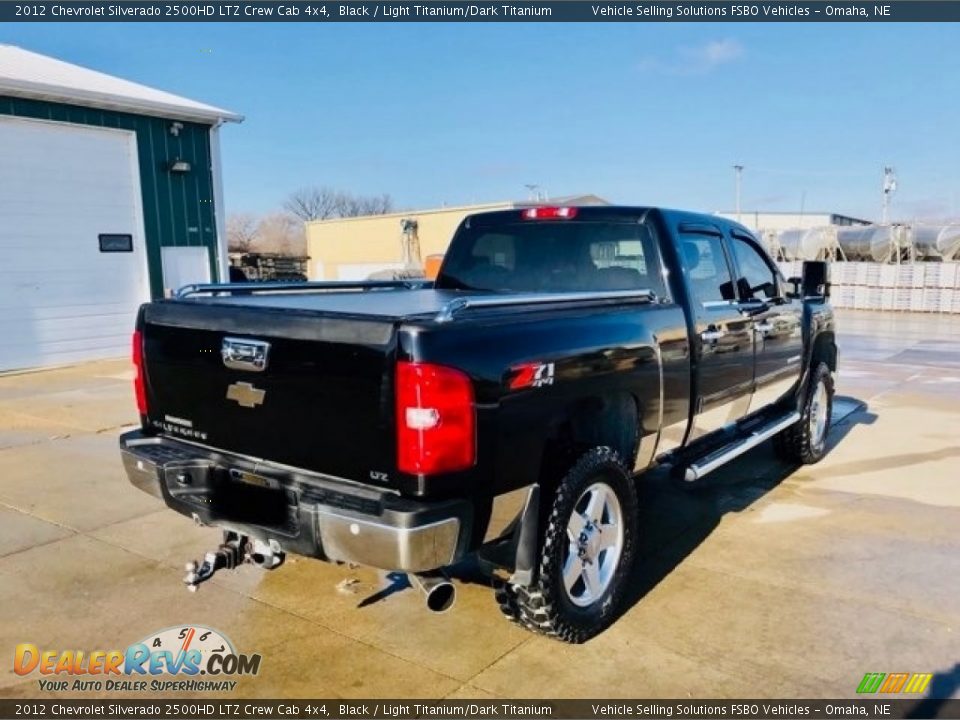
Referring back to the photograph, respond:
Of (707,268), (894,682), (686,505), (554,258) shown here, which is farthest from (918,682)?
(554,258)

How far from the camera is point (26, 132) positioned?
11508 millimetres

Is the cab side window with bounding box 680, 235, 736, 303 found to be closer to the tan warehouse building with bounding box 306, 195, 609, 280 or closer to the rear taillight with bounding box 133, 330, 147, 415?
the rear taillight with bounding box 133, 330, 147, 415

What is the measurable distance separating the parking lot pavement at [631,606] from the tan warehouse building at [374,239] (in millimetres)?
22693

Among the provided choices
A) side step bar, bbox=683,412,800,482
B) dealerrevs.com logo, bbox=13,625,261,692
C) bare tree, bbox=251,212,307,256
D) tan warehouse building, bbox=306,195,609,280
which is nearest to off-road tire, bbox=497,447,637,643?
side step bar, bbox=683,412,800,482

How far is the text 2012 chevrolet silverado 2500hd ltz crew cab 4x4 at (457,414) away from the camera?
2562 mm

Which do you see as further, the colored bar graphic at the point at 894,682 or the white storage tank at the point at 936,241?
the white storage tank at the point at 936,241

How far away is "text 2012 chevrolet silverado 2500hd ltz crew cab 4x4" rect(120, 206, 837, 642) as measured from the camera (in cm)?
256

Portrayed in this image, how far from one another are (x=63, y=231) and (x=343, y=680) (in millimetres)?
11618

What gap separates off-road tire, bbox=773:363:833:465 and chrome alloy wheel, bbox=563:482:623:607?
3.01 meters

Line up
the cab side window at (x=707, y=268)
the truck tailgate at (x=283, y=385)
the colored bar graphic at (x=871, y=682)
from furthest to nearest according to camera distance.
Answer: the cab side window at (x=707, y=268)
the colored bar graphic at (x=871, y=682)
the truck tailgate at (x=283, y=385)

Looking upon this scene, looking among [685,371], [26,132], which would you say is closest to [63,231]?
[26,132]

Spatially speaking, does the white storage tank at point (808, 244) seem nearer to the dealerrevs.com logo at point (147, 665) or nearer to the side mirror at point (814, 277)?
the side mirror at point (814, 277)

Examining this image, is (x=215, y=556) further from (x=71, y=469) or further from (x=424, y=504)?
(x=71, y=469)

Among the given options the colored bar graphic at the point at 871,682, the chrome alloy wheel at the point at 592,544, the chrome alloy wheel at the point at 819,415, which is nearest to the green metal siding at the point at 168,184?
the chrome alloy wheel at the point at 819,415
